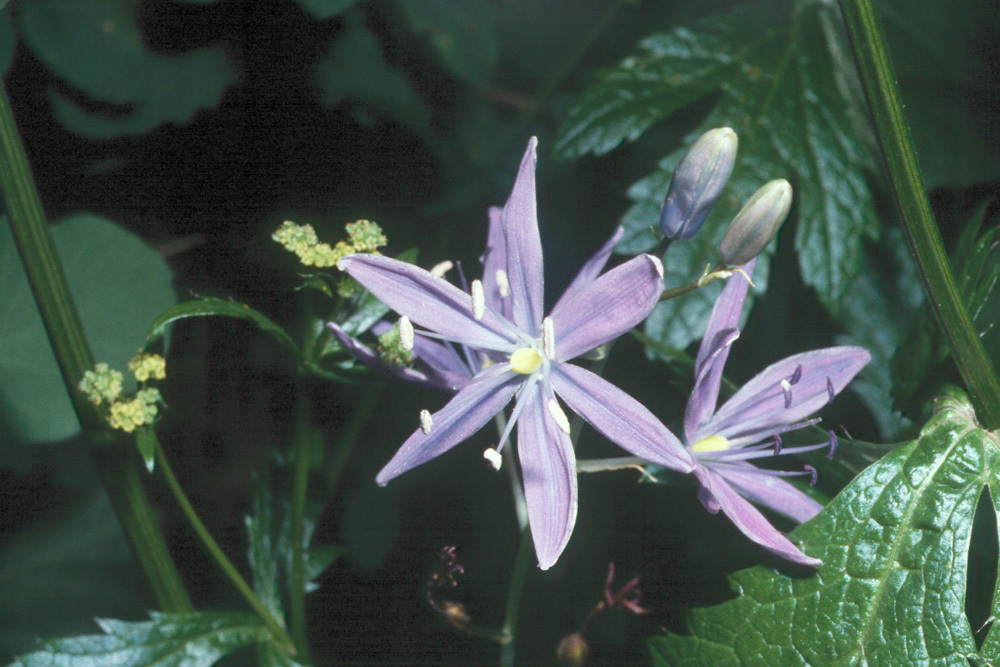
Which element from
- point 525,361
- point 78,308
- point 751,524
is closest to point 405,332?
point 525,361

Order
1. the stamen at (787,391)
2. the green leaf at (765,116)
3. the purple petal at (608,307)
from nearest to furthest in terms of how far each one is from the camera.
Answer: the purple petal at (608,307) → the stamen at (787,391) → the green leaf at (765,116)

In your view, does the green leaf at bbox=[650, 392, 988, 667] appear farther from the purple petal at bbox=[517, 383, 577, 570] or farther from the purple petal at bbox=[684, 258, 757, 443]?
the purple petal at bbox=[517, 383, 577, 570]

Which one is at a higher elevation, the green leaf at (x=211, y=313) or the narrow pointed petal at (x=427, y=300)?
the green leaf at (x=211, y=313)

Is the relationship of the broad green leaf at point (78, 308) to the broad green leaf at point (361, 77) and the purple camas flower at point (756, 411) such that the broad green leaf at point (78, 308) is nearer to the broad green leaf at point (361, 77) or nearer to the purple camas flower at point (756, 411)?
the broad green leaf at point (361, 77)

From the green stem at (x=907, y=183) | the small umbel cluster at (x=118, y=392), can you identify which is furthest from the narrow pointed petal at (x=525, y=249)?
the small umbel cluster at (x=118, y=392)

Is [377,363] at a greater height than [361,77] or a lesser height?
lesser

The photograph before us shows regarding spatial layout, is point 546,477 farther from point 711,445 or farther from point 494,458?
point 711,445

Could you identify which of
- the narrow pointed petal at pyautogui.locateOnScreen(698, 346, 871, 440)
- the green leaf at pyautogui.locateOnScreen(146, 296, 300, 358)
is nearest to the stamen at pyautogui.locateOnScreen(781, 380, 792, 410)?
the narrow pointed petal at pyautogui.locateOnScreen(698, 346, 871, 440)
